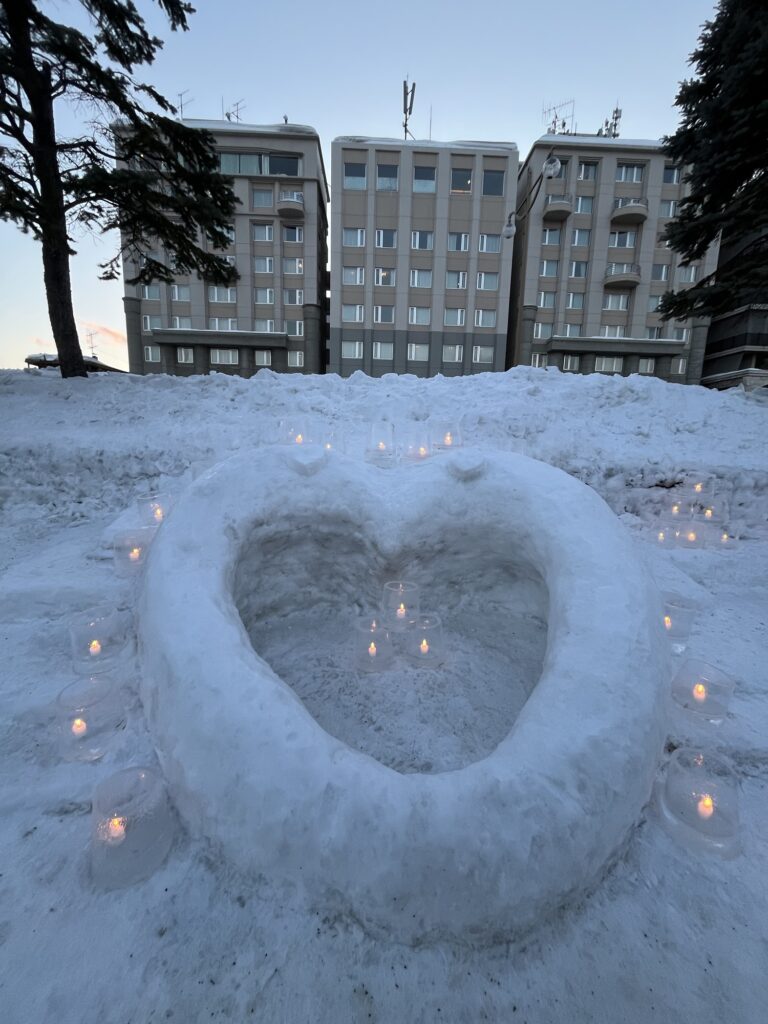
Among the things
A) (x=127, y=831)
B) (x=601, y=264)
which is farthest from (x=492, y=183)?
(x=127, y=831)

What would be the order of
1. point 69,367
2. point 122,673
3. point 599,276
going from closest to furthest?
point 122,673
point 69,367
point 599,276

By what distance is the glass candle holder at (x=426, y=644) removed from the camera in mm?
3096

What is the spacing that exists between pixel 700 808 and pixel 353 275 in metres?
27.2

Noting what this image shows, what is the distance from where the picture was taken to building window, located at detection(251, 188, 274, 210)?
2491 cm

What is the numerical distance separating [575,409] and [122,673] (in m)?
8.08

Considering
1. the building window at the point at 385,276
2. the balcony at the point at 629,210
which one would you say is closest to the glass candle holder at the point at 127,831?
the building window at the point at 385,276

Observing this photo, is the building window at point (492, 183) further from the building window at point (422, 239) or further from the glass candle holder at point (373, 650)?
the glass candle holder at point (373, 650)

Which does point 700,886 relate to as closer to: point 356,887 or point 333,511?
point 356,887

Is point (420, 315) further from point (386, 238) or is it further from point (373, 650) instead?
point (373, 650)

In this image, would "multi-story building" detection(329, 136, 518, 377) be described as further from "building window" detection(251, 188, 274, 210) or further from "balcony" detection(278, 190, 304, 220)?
"building window" detection(251, 188, 274, 210)

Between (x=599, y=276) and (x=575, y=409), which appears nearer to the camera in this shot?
(x=575, y=409)

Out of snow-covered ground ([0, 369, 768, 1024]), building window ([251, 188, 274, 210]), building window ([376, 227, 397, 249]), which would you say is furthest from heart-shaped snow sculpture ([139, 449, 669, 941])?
building window ([251, 188, 274, 210])

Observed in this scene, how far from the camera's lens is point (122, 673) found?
2.64 metres

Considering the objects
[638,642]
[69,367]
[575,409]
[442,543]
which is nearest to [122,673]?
[442,543]
